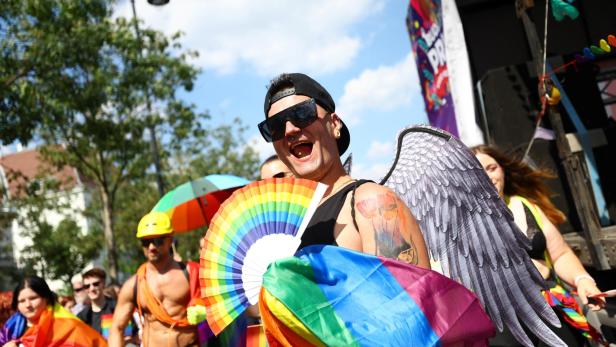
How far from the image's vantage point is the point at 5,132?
9.84 meters

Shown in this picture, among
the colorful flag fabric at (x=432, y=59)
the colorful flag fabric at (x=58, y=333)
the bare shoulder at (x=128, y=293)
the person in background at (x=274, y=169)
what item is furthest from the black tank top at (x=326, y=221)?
the colorful flag fabric at (x=432, y=59)

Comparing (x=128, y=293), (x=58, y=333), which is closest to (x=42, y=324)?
(x=58, y=333)

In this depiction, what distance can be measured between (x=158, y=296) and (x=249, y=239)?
12.6 ft

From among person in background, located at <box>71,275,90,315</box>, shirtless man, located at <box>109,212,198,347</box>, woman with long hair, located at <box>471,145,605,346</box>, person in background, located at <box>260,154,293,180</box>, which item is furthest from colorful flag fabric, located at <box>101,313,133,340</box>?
woman with long hair, located at <box>471,145,605,346</box>

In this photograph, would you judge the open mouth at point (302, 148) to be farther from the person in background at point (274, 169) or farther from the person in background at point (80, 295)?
the person in background at point (80, 295)

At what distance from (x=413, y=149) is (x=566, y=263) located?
1656mm

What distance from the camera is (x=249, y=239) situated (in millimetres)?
1780

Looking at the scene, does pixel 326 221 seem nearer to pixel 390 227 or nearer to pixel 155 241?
pixel 390 227

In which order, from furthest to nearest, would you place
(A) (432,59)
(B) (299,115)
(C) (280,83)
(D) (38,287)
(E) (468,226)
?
(A) (432,59) → (D) (38,287) → (E) (468,226) → (C) (280,83) → (B) (299,115)

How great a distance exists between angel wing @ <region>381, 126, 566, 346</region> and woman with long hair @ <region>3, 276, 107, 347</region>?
162 inches

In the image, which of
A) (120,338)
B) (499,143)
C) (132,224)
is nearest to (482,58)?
(499,143)

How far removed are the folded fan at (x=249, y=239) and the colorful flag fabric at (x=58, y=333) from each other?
4.23 m

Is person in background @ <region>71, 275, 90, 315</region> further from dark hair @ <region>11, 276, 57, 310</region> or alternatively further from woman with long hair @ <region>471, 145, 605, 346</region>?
woman with long hair @ <region>471, 145, 605, 346</region>

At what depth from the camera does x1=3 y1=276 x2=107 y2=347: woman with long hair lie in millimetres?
5414
